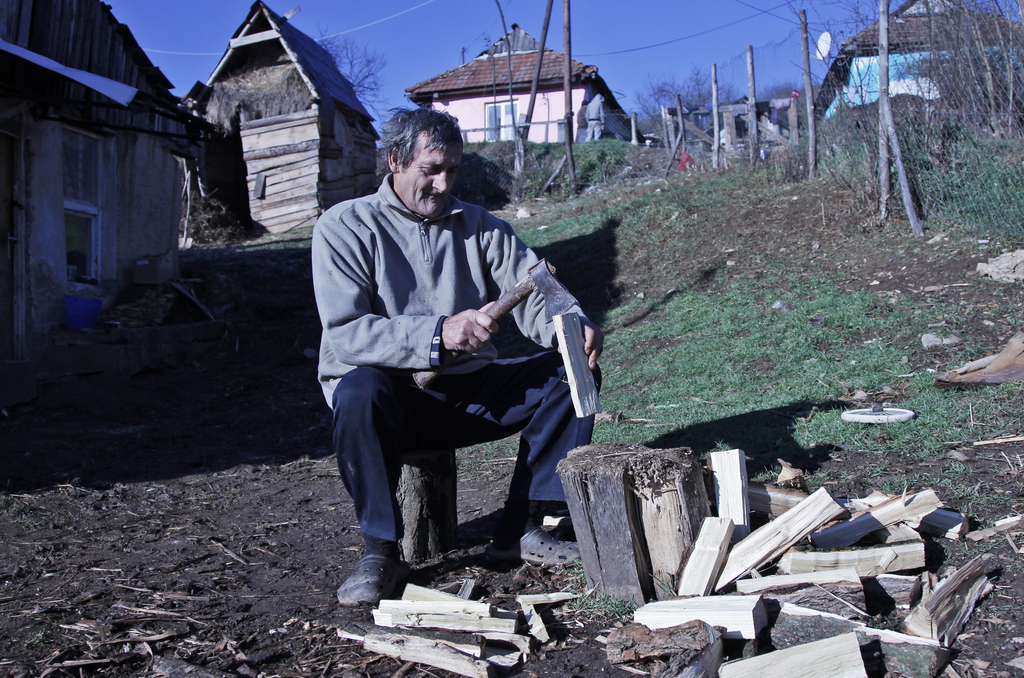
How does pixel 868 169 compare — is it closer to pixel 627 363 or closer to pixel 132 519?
pixel 627 363

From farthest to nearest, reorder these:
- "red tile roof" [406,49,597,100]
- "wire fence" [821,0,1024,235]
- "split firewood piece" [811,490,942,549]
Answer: "red tile roof" [406,49,597,100] < "wire fence" [821,0,1024,235] < "split firewood piece" [811,490,942,549]

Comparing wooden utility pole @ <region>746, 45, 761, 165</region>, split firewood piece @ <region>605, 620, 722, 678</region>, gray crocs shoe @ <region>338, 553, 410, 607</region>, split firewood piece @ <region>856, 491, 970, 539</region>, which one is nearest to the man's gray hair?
gray crocs shoe @ <region>338, 553, 410, 607</region>

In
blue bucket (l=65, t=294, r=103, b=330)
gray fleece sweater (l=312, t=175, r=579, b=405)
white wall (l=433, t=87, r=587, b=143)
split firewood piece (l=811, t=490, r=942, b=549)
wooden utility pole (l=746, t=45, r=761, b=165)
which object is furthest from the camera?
white wall (l=433, t=87, r=587, b=143)

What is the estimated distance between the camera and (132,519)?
12.0ft

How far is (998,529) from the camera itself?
2461 mm

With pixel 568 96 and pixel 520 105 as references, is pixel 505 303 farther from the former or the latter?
pixel 520 105

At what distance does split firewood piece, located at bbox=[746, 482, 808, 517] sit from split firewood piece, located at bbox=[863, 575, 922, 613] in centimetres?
49

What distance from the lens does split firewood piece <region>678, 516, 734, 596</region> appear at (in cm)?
217

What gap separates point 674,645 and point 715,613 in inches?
6.4

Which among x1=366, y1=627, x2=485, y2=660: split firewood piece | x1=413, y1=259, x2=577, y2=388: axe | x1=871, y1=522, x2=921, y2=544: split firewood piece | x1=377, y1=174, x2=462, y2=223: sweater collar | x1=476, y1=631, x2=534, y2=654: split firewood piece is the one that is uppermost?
x1=377, y1=174, x2=462, y2=223: sweater collar

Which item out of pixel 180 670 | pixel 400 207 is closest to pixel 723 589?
pixel 180 670

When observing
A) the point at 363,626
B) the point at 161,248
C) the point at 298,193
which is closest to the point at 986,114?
the point at 363,626

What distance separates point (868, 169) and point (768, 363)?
3729mm

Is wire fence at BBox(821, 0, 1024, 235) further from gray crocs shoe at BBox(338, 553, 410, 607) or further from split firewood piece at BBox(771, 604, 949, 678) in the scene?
gray crocs shoe at BBox(338, 553, 410, 607)
